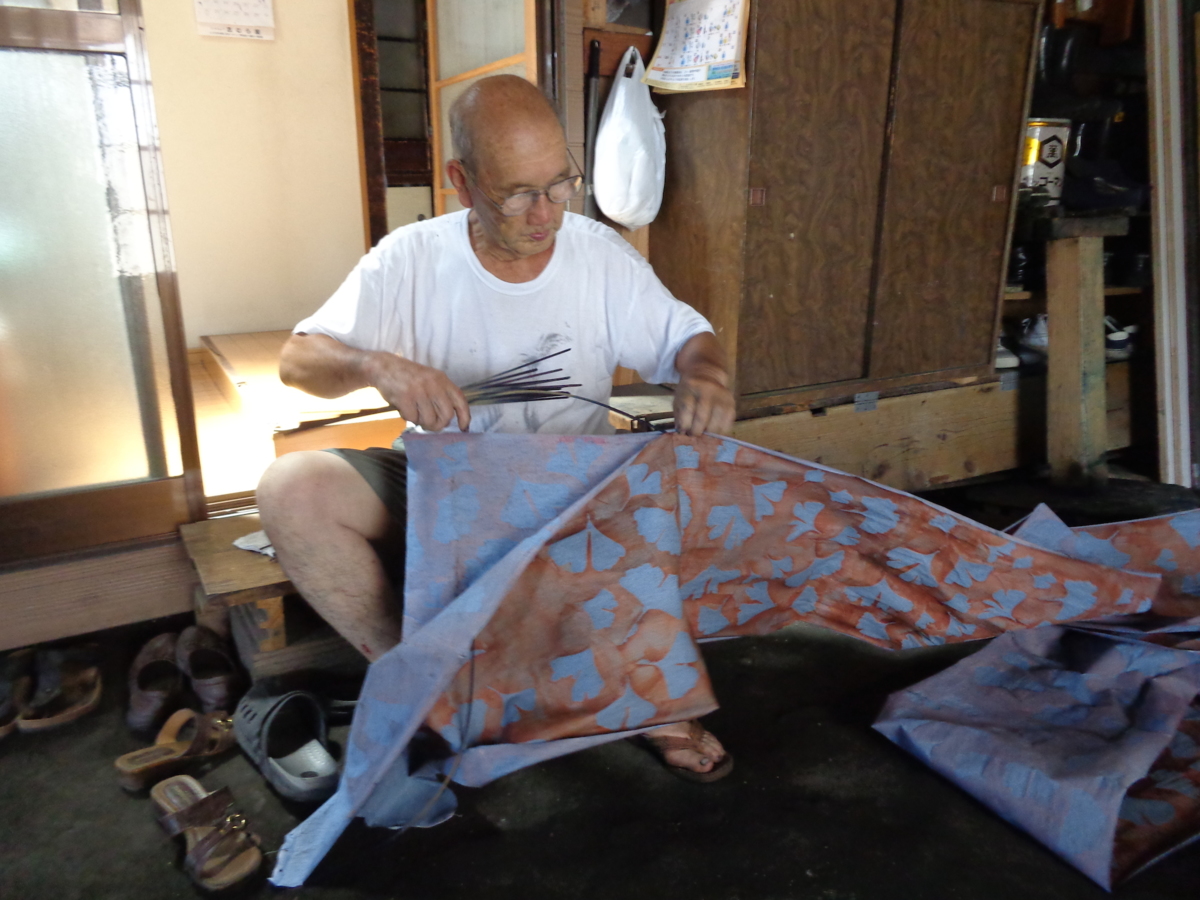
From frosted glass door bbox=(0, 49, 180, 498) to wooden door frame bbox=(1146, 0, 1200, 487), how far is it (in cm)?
319

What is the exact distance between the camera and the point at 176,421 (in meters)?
2.06

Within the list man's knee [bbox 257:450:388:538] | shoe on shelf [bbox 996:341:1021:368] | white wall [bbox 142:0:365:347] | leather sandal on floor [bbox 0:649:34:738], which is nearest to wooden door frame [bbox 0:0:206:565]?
leather sandal on floor [bbox 0:649:34:738]

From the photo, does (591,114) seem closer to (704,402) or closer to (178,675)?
(704,402)

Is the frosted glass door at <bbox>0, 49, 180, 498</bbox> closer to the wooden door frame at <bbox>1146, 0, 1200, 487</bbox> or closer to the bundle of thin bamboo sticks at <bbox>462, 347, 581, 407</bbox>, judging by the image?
the bundle of thin bamboo sticks at <bbox>462, 347, 581, 407</bbox>

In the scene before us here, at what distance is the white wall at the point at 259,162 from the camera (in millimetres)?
3945

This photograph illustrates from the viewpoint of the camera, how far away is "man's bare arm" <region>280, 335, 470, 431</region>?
141 cm

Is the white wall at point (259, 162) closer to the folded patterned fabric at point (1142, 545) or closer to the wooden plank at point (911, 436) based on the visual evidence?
the wooden plank at point (911, 436)

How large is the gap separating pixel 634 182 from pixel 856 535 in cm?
125

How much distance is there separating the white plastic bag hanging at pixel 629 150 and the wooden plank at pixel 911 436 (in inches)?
28.4

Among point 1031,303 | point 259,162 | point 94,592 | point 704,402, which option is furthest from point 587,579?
point 259,162

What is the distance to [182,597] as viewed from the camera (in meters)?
2.13

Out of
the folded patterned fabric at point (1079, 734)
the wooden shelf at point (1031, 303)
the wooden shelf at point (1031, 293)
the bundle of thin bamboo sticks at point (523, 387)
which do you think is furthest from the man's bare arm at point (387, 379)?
the wooden shelf at point (1031, 303)

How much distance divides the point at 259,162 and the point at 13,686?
9.81ft

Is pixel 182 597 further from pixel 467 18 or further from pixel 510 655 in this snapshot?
pixel 467 18
